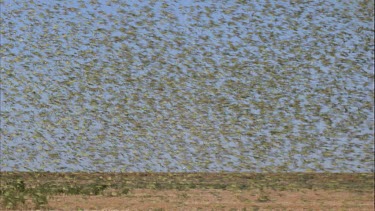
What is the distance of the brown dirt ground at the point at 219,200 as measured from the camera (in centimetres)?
741

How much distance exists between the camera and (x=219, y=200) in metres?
7.73

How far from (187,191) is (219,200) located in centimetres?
59

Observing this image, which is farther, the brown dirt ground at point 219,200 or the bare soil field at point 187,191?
the bare soil field at point 187,191

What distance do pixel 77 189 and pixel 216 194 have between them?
5.14 ft

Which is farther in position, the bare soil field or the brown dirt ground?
the bare soil field

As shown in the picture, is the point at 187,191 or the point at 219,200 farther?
the point at 187,191

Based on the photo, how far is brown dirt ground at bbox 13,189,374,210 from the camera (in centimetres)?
741

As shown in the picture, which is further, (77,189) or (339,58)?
(339,58)

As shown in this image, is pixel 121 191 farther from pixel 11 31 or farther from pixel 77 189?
pixel 11 31

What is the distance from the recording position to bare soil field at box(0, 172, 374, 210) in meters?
7.51

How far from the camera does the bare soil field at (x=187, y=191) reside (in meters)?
7.51

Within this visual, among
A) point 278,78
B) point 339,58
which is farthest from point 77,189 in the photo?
A: point 339,58

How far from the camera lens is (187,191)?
8.21m

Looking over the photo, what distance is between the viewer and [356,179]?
368 inches
